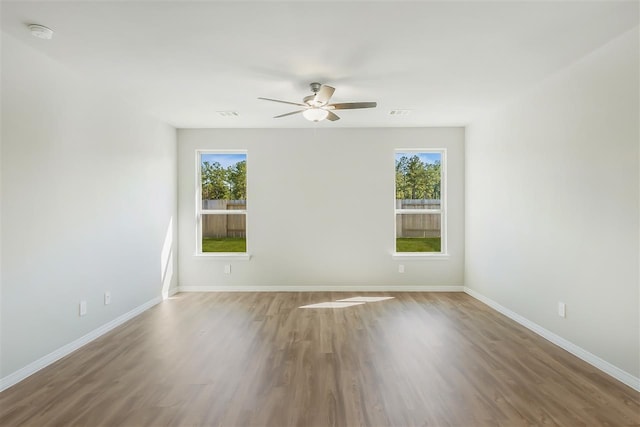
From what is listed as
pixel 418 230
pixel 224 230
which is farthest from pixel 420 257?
pixel 224 230

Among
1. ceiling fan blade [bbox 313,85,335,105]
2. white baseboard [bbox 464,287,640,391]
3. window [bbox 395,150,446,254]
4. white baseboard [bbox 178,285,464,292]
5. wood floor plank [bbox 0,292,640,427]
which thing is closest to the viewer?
wood floor plank [bbox 0,292,640,427]

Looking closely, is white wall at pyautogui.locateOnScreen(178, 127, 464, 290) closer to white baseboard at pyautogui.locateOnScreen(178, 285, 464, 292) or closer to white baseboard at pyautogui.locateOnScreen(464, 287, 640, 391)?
white baseboard at pyautogui.locateOnScreen(178, 285, 464, 292)

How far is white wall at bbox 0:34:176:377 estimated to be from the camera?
2.40 metres

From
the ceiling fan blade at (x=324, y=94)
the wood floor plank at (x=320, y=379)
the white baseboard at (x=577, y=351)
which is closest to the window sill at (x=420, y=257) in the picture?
the white baseboard at (x=577, y=351)

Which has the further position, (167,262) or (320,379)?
(167,262)

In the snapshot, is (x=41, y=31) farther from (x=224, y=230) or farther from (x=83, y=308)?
(x=224, y=230)

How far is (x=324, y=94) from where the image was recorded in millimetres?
2920

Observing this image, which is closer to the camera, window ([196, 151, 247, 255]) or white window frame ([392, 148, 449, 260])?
white window frame ([392, 148, 449, 260])

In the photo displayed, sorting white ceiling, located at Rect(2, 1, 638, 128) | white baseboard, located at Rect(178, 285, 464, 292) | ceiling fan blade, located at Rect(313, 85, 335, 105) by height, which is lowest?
white baseboard, located at Rect(178, 285, 464, 292)

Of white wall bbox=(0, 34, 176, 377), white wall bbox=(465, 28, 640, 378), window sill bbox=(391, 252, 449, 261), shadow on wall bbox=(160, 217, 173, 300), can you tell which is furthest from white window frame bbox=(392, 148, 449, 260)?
white wall bbox=(0, 34, 176, 377)

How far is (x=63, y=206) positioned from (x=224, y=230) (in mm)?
2535

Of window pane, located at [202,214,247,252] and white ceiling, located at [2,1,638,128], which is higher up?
white ceiling, located at [2,1,638,128]

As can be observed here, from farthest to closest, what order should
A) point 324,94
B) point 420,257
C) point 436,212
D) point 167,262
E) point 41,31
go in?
point 436,212 < point 420,257 < point 167,262 < point 324,94 < point 41,31

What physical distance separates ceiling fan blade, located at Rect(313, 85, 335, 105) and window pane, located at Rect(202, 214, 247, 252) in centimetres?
280
